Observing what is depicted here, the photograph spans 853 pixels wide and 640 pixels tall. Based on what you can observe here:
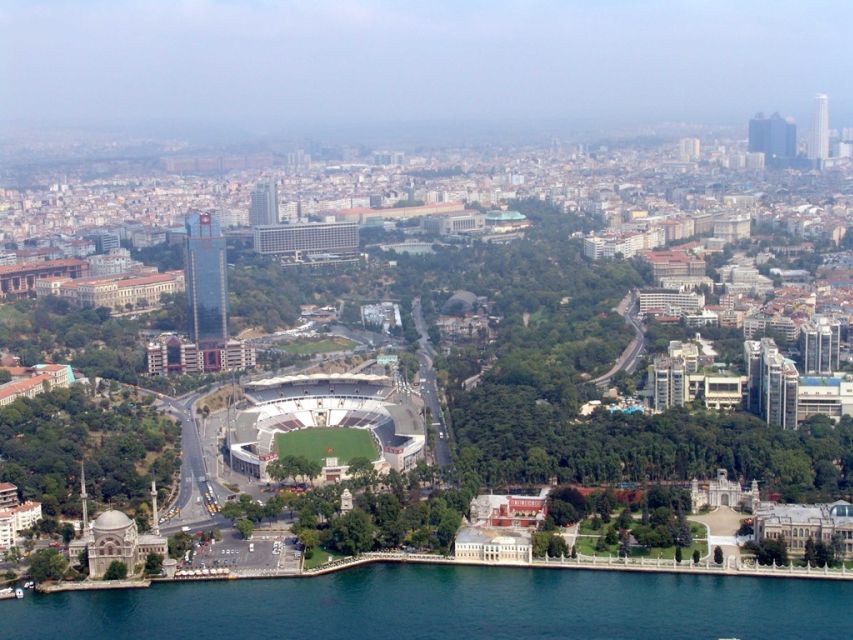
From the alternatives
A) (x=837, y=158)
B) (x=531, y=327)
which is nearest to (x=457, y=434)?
(x=531, y=327)

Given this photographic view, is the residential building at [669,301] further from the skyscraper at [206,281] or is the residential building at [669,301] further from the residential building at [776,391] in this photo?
the skyscraper at [206,281]

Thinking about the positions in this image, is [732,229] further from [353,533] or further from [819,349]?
[353,533]

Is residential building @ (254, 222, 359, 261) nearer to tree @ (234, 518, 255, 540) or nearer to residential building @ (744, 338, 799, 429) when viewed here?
residential building @ (744, 338, 799, 429)

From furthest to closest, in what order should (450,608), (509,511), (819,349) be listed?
(819,349)
(509,511)
(450,608)

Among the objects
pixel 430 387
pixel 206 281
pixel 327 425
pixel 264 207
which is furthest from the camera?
pixel 264 207

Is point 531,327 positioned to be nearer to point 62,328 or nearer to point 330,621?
point 62,328

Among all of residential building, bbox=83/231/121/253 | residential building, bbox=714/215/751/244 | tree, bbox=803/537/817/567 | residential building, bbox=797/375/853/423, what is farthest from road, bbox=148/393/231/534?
residential building, bbox=714/215/751/244

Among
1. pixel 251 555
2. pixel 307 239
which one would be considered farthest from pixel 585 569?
pixel 307 239
